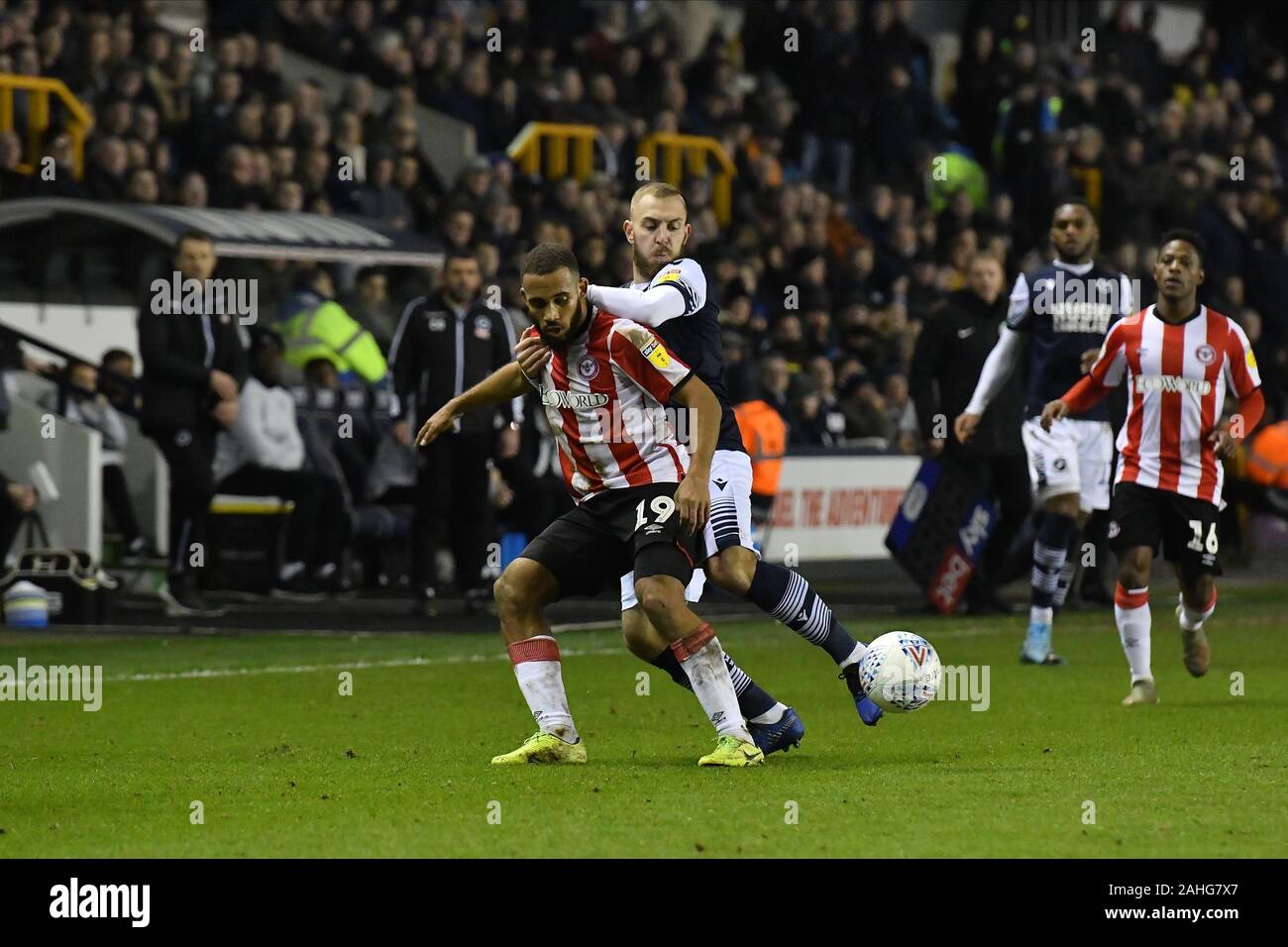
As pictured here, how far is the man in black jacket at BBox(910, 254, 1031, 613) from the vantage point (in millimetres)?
15771

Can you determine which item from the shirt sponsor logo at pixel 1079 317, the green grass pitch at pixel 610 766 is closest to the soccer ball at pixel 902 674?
the green grass pitch at pixel 610 766

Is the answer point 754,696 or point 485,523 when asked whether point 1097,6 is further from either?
point 754,696

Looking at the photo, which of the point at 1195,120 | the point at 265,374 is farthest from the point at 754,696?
the point at 1195,120

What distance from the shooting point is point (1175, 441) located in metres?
10.7

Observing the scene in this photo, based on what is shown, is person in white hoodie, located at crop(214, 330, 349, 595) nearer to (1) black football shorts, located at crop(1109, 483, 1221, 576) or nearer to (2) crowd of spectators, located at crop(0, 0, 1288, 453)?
(2) crowd of spectators, located at crop(0, 0, 1288, 453)

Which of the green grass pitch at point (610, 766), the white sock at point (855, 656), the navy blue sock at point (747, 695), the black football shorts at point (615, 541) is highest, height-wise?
the black football shorts at point (615, 541)

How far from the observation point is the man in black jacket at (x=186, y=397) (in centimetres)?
1522

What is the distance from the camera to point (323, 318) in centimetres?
1794

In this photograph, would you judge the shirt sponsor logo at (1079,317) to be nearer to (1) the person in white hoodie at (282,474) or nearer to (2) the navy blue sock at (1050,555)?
(2) the navy blue sock at (1050,555)

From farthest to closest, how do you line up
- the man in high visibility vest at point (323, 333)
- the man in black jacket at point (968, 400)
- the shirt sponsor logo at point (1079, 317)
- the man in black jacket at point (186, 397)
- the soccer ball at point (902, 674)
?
1. the man in high visibility vest at point (323, 333)
2. the man in black jacket at point (968, 400)
3. the man in black jacket at point (186, 397)
4. the shirt sponsor logo at point (1079, 317)
5. the soccer ball at point (902, 674)

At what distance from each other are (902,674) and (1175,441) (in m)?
2.64

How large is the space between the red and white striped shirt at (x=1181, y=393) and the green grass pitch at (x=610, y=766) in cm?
100

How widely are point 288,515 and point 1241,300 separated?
38.2 feet

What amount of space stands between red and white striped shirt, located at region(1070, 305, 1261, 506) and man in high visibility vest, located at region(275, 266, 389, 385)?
826cm
